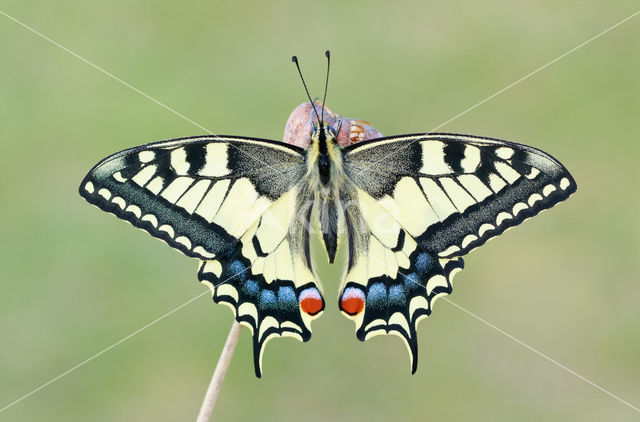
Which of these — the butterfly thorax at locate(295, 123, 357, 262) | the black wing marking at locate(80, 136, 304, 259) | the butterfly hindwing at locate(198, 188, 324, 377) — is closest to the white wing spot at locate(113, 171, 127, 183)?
the black wing marking at locate(80, 136, 304, 259)

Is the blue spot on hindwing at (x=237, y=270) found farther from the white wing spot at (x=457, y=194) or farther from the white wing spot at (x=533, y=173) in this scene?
the white wing spot at (x=533, y=173)

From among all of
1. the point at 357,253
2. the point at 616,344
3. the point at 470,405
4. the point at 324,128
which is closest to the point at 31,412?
the point at 470,405

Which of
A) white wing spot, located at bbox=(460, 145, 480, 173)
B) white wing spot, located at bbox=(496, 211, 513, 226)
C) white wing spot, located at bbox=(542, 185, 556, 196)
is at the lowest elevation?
white wing spot, located at bbox=(496, 211, 513, 226)

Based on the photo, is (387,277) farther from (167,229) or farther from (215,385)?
(215,385)

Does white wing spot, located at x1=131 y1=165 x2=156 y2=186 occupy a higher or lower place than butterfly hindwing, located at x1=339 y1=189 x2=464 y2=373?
higher

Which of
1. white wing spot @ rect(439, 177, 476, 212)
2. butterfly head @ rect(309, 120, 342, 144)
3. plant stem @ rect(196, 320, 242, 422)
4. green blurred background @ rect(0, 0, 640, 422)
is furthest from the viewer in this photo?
green blurred background @ rect(0, 0, 640, 422)

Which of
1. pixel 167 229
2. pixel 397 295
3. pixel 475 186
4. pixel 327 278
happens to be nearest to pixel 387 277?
pixel 397 295

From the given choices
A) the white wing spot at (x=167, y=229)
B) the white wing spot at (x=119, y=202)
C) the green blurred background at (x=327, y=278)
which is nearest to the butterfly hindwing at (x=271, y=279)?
the white wing spot at (x=167, y=229)

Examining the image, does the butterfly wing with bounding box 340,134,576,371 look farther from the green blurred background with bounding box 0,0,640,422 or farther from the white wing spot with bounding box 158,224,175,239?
the green blurred background with bounding box 0,0,640,422
